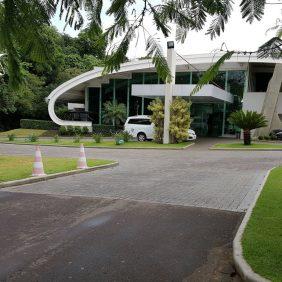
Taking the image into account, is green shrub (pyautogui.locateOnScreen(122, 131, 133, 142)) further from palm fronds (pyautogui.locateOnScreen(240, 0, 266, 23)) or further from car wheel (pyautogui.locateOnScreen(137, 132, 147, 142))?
palm fronds (pyautogui.locateOnScreen(240, 0, 266, 23))

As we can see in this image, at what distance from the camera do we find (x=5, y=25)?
227cm

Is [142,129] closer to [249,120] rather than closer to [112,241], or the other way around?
[249,120]

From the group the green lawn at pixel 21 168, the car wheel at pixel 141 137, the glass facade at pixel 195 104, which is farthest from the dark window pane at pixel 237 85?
the green lawn at pixel 21 168

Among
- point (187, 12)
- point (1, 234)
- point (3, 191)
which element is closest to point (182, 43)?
point (187, 12)

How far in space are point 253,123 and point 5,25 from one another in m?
26.3

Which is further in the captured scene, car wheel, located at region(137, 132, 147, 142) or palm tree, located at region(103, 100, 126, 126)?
palm tree, located at region(103, 100, 126, 126)

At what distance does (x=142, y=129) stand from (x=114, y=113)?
9351 mm

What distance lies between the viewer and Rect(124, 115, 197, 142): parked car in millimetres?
32719

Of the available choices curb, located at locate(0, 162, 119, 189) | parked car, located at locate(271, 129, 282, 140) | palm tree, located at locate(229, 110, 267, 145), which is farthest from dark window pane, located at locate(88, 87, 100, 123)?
curb, located at locate(0, 162, 119, 189)

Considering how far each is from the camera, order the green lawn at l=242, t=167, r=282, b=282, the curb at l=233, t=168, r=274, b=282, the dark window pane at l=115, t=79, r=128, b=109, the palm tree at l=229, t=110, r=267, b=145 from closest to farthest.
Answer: the curb at l=233, t=168, r=274, b=282
the green lawn at l=242, t=167, r=282, b=282
the palm tree at l=229, t=110, r=267, b=145
the dark window pane at l=115, t=79, r=128, b=109

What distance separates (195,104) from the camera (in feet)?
135

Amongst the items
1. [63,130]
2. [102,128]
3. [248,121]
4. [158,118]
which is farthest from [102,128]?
[248,121]

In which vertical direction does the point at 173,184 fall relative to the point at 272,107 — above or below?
below

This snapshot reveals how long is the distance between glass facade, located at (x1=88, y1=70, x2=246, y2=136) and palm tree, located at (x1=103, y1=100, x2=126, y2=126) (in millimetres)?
1643
